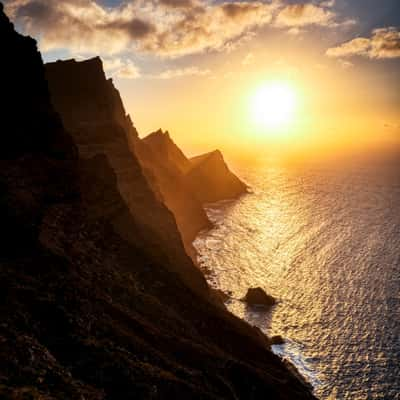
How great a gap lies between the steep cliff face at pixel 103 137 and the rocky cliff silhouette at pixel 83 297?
11.3 m

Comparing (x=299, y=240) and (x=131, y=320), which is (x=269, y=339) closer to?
(x=131, y=320)

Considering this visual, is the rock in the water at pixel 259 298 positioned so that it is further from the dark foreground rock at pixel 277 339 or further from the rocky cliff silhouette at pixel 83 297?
the rocky cliff silhouette at pixel 83 297

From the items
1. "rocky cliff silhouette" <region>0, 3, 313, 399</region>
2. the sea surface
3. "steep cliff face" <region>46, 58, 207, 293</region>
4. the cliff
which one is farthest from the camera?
the cliff

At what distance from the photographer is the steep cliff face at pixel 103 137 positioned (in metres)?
55.2

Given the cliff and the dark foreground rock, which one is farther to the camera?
the cliff

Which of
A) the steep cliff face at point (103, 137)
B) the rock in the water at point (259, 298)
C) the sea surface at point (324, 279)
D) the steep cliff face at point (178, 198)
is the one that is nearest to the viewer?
the sea surface at point (324, 279)

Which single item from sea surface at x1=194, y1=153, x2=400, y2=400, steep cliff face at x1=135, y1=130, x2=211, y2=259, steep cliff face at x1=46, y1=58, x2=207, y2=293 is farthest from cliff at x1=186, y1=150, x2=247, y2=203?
steep cliff face at x1=46, y1=58, x2=207, y2=293

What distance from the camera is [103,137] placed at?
58.4 metres

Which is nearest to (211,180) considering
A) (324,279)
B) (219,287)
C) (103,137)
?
(219,287)

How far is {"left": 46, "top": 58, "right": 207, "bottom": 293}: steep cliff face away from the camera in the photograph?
181 feet

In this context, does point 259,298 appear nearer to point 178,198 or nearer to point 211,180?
point 178,198

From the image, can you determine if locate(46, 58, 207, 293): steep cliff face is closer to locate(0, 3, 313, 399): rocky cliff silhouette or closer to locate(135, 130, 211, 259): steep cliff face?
locate(0, 3, 313, 399): rocky cliff silhouette

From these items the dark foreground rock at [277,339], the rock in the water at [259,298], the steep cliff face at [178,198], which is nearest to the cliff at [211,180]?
the steep cliff face at [178,198]

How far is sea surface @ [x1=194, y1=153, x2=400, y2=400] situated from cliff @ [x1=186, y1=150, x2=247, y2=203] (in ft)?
43.5
